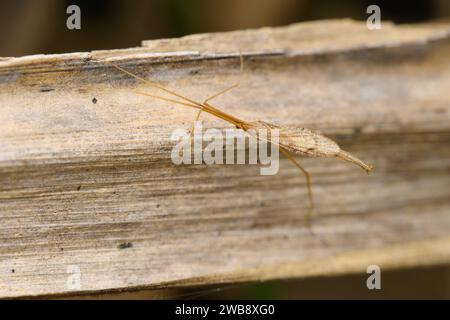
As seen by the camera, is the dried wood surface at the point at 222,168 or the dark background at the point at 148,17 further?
the dark background at the point at 148,17

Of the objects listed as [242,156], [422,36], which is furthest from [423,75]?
[242,156]

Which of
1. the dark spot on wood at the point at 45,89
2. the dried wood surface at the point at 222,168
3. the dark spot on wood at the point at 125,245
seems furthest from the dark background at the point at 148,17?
the dark spot on wood at the point at 125,245

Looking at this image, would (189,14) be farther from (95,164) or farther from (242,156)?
(95,164)

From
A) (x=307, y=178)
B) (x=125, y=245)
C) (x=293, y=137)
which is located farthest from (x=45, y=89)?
(x=307, y=178)

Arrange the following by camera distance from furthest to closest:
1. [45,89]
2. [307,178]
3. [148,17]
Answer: [148,17], [307,178], [45,89]

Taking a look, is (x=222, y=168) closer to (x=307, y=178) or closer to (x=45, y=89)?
(x=307, y=178)

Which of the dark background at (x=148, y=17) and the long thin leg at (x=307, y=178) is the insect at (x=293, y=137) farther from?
the dark background at (x=148, y=17)
